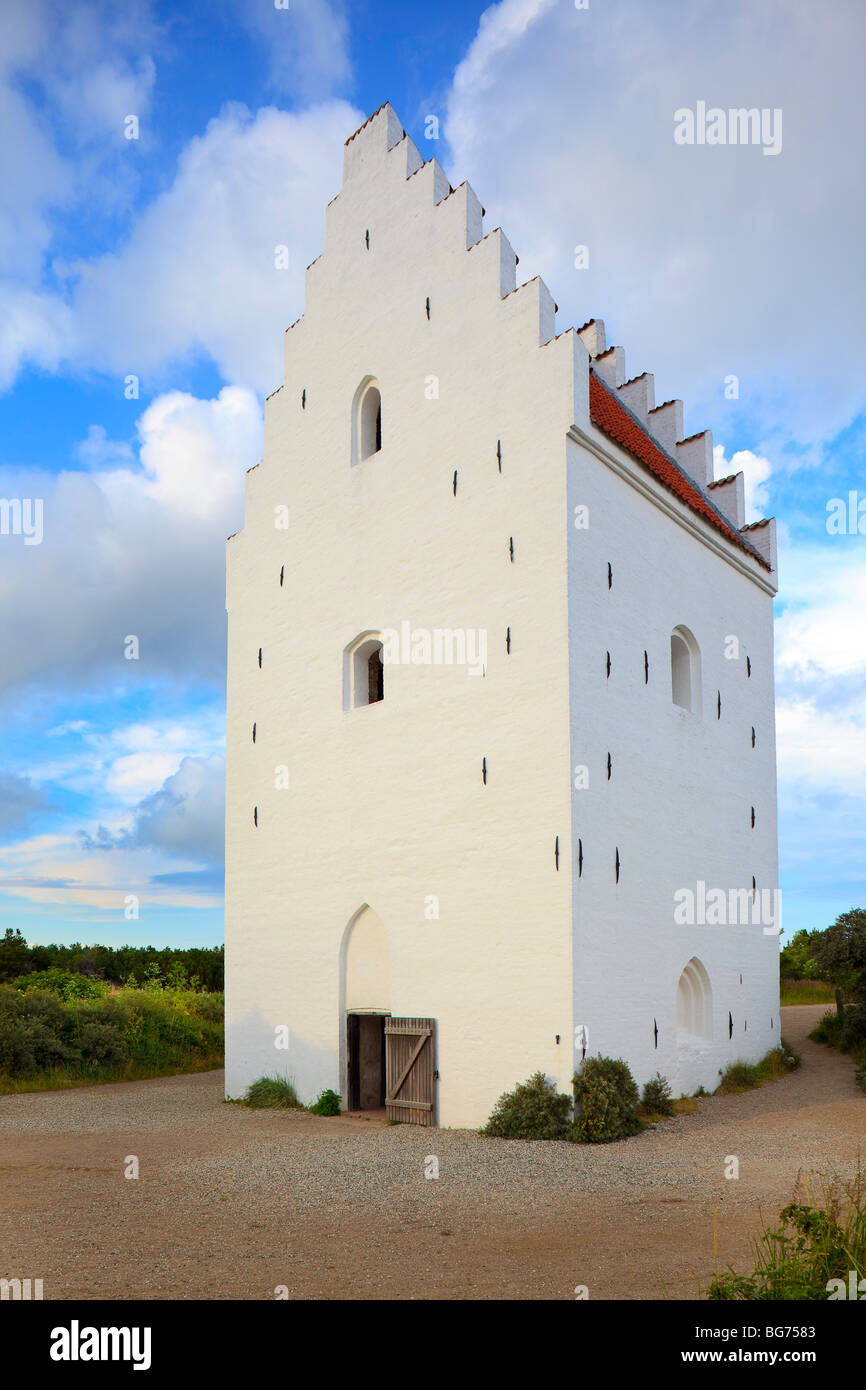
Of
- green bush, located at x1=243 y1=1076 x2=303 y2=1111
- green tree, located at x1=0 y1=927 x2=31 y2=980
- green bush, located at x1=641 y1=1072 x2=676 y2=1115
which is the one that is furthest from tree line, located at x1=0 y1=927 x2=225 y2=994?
green bush, located at x1=641 y1=1072 x2=676 y2=1115

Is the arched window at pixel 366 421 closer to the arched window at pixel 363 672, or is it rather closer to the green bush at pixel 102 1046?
the arched window at pixel 363 672

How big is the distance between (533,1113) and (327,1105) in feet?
13.8

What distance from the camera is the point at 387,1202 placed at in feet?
30.0

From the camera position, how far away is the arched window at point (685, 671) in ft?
54.6

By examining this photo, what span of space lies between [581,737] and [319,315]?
31.3ft

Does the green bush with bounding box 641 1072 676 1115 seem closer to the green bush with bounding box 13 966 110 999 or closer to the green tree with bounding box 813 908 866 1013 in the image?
the green tree with bounding box 813 908 866 1013

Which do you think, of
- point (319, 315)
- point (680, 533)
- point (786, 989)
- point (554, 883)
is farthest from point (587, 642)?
point (786, 989)

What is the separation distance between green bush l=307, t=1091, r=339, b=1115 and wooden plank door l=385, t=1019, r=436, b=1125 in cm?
124

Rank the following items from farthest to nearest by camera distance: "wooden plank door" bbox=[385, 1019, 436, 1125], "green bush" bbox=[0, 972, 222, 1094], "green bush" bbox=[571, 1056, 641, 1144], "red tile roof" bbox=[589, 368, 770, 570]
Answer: "green bush" bbox=[0, 972, 222, 1094], "red tile roof" bbox=[589, 368, 770, 570], "wooden plank door" bbox=[385, 1019, 436, 1125], "green bush" bbox=[571, 1056, 641, 1144]

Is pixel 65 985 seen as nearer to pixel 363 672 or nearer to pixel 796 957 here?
pixel 363 672

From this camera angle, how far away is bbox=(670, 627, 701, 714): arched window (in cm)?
1666

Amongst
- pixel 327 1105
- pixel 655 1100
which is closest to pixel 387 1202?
pixel 655 1100

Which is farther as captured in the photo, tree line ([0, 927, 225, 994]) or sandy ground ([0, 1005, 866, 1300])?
tree line ([0, 927, 225, 994])
